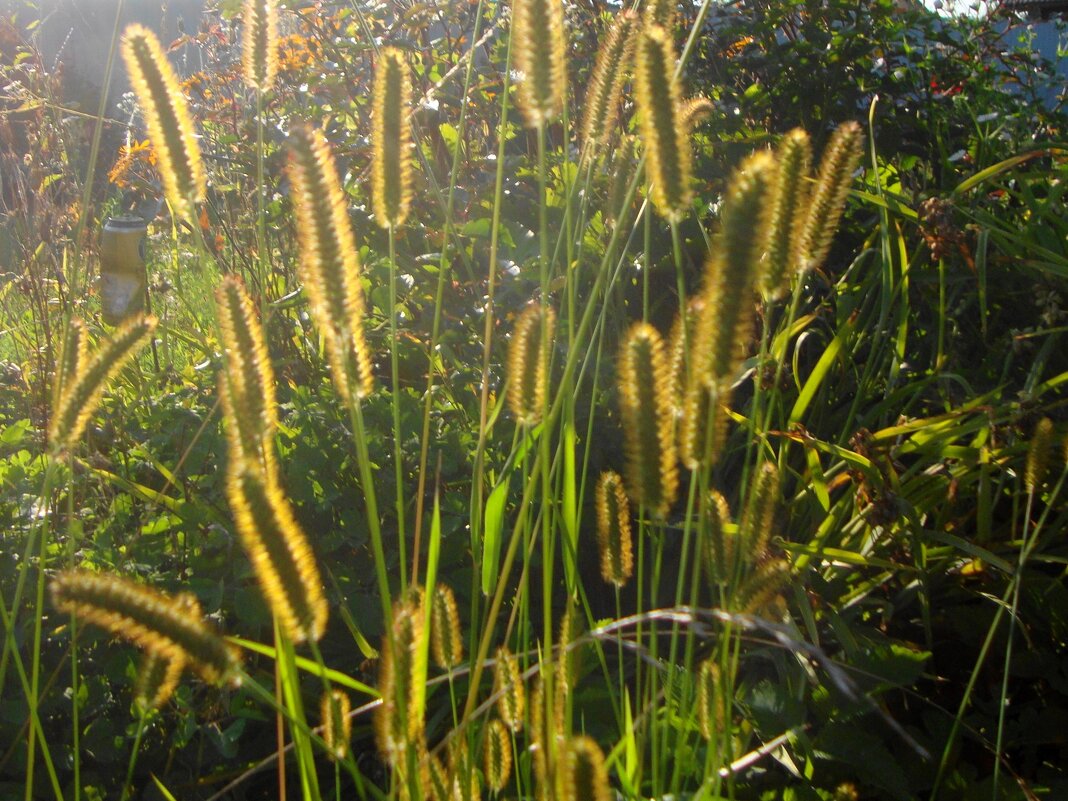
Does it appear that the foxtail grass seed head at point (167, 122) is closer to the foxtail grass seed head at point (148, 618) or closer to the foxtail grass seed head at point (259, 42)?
the foxtail grass seed head at point (259, 42)

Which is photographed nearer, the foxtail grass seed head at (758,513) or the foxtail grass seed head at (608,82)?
the foxtail grass seed head at (758,513)

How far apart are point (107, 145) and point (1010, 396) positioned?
6643mm

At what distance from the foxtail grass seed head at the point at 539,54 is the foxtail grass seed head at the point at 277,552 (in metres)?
0.48

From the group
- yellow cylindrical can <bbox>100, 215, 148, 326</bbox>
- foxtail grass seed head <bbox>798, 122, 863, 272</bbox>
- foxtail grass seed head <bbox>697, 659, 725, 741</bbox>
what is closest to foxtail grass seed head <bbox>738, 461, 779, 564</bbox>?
foxtail grass seed head <bbox>697, 659, 725, 741</bbox>

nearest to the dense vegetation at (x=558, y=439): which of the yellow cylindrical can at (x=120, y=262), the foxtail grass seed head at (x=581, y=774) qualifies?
the foxtail grass seed head at (x=581, y=774)

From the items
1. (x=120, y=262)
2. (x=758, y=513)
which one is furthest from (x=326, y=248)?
(x=120, y=262)

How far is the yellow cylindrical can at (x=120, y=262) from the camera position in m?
3.65

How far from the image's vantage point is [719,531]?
1.12m

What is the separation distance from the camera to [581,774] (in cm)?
80

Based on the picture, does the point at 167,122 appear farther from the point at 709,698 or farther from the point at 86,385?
the point at 709,698

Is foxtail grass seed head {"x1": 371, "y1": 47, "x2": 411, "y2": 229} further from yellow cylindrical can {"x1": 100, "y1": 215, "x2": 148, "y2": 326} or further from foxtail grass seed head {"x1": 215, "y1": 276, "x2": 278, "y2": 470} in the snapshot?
yellow cylindrical can {"x1": 100, "y1": 215, "x2": 148, "y2": 326}

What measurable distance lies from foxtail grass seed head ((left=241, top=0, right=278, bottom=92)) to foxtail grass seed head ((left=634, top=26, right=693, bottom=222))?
0.49 m

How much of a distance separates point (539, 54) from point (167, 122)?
37 cm

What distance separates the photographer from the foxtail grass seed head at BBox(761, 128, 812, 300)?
39.8 inches
